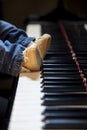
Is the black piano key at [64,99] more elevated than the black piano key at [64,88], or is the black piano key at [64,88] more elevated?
the black piano key at [64,88]

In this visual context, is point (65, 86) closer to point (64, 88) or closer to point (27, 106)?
point (64, 88)

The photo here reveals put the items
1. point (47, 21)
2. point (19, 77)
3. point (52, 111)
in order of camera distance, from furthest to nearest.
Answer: point (47, 21)
point (19, 77)
point (52, 111)

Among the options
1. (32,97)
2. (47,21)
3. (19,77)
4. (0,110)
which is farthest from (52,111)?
(47,21)

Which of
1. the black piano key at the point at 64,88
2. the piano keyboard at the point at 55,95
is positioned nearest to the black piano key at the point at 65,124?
the piano keyboard at the point at 55,95

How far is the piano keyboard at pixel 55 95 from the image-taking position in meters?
0.59

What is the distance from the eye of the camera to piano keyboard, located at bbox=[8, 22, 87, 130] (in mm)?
586

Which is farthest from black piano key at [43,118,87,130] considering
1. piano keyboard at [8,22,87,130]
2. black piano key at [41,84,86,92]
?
black piano key at [41,84,86,92]

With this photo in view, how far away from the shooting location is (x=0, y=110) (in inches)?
39.3

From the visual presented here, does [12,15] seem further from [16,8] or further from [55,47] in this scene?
[55,47]

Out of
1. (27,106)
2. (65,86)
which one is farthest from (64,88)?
(27,106)

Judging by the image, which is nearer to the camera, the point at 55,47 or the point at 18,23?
the point at 55,47

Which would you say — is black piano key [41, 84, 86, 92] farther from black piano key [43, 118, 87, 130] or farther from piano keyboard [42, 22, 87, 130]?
black piano key [43, 118, 87, 130]

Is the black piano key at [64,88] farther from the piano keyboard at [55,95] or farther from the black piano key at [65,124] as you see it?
the black piano key at [65,124]

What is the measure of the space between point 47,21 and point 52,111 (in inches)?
53.8
